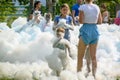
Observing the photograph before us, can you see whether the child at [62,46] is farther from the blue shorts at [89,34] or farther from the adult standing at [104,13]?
the adult standing at [104,13]

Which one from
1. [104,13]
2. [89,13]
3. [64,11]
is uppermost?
[89,13]

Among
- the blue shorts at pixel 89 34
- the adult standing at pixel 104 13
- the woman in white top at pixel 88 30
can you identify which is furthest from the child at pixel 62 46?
the adult standing at pixel 104 13

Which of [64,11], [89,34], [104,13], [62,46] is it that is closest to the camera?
[89,34]

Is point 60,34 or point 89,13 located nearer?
point 89,13

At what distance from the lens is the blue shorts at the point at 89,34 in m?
10.4

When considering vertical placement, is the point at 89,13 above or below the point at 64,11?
above

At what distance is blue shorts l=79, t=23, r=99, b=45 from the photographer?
10.4 m

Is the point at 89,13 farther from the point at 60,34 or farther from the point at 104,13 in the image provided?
the point at 104,13

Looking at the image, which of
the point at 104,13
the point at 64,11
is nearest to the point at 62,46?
the point at 64,11

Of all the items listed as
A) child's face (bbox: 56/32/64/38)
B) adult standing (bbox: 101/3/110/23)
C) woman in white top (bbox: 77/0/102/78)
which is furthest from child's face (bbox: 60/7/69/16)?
adult standing (bbox: 101/3/110/23)

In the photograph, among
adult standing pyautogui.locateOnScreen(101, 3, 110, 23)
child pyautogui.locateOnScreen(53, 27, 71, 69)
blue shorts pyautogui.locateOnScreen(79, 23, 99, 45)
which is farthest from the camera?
adult standing pyautogui.locateOnScreen(101, 3, 110, 23)

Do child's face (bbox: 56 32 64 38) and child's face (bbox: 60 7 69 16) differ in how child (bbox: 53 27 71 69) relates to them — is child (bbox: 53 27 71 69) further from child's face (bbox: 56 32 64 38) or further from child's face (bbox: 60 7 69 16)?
child's face (bbox: 60 7 69 16)

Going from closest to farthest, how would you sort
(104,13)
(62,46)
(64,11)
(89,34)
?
(89,34)
(62,46)
(64,11)
(104,13)

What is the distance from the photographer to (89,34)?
409 inches
